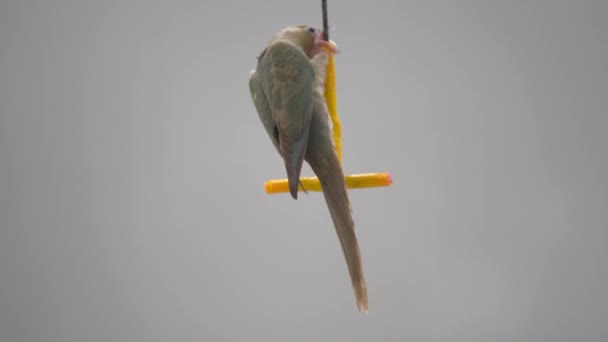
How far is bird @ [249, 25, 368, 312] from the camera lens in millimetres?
1372

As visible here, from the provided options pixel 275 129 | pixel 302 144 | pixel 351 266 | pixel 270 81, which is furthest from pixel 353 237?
pixel 270 81

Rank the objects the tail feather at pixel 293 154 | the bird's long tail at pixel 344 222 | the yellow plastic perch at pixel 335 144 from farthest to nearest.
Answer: the yellow plastic perch at pixel 335 144
the bird's long tail at pixel 344 222
the tail feather at pixel 293 154

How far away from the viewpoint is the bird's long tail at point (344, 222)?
4.58 feet

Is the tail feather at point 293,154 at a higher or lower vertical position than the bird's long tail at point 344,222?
higher

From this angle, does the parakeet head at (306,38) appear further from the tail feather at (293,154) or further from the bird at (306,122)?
the tail feather at (293,154)

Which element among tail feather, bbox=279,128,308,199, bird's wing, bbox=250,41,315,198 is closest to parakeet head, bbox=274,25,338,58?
bird's wing, bbox=250,41,315,198

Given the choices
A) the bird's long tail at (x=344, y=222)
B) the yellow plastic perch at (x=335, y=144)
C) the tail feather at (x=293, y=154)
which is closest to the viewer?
the tail feather at (x=293, y=154)

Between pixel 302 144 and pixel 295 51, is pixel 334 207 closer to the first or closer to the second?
pixel 302 144

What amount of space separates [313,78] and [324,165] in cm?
27

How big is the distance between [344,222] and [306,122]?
311mm

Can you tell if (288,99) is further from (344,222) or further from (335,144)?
(344,222)

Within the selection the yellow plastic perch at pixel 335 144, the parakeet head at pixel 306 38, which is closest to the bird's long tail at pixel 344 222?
the yellow plastic perch at pixel 335 144

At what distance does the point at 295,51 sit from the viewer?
1.50 m

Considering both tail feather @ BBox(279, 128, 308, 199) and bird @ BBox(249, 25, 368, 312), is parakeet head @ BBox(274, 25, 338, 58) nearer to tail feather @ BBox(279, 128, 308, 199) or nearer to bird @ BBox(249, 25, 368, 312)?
bird @ BBox(249, 25, 368, 312)
